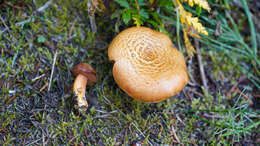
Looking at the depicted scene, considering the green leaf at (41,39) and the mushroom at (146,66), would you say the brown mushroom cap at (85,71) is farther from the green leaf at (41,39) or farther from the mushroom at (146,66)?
the green leaf at (41,39)

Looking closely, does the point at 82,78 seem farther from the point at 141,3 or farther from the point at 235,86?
the point at 235,86

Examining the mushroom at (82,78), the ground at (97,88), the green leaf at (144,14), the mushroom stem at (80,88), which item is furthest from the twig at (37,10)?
the green leaf at (144,14)

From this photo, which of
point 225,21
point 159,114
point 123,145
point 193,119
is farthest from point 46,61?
point 225,21

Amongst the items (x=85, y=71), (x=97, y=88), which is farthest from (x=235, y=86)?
(x=85, y=71)

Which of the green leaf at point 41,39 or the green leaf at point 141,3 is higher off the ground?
the green leaf at point 141,3

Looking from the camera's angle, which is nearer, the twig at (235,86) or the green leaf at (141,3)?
the green leaf at (141,3)

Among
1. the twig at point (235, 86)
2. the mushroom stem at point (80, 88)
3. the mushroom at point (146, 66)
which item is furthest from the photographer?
the twig at point (235, 86)

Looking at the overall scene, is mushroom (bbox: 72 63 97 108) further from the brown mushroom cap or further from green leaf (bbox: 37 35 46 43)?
green leaf (bbox: 37 35 46 43)

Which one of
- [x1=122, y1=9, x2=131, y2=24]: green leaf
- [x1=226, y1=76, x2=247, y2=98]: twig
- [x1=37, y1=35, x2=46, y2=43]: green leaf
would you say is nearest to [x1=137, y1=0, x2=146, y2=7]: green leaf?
[x1=122, y1=9, x2=131, y2=24]: green leaf
